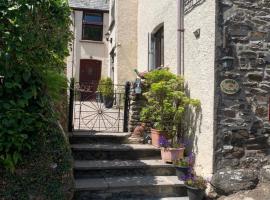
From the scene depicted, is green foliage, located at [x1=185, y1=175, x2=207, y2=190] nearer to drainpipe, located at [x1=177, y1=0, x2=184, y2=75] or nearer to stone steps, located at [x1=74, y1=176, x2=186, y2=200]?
stone steps, located at [x1=74, y1=176, x2=186, y2=200]

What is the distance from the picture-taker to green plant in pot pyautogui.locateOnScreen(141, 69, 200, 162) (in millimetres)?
6820

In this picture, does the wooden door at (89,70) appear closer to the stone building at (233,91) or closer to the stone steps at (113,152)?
the stone steps at (113,152)

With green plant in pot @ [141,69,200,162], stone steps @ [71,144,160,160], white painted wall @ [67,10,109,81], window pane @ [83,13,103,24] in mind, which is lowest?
stone steps @ [71,144,160,160]

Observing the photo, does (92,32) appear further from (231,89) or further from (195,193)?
(195,193)

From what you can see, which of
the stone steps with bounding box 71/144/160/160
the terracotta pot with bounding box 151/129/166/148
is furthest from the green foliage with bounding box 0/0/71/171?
the terracotta pot with bounding box 151/129/166/148

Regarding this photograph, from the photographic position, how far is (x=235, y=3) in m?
5.99

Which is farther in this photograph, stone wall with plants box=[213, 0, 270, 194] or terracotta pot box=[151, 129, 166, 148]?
terracotta pot box=[151, 129, 166, 148]

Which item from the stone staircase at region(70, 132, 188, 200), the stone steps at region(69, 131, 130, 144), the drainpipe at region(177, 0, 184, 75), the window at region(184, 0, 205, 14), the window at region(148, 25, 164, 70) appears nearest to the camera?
the stone staircase at region(70, 132, 188, 200)

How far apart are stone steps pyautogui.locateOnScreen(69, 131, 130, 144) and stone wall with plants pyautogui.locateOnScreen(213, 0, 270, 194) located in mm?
2237

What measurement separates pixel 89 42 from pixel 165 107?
11.9 meters

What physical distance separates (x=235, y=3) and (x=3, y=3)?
3691 millimetres

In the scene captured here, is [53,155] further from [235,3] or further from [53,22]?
[235,3]

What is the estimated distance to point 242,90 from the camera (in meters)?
6.05

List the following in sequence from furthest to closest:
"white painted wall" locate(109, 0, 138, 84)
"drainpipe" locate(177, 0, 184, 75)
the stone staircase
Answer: "white painted wall" locate(109, 0, 138, 84) → "drainpipe" locate(177, 0, 184, 75) → the stone staircase
